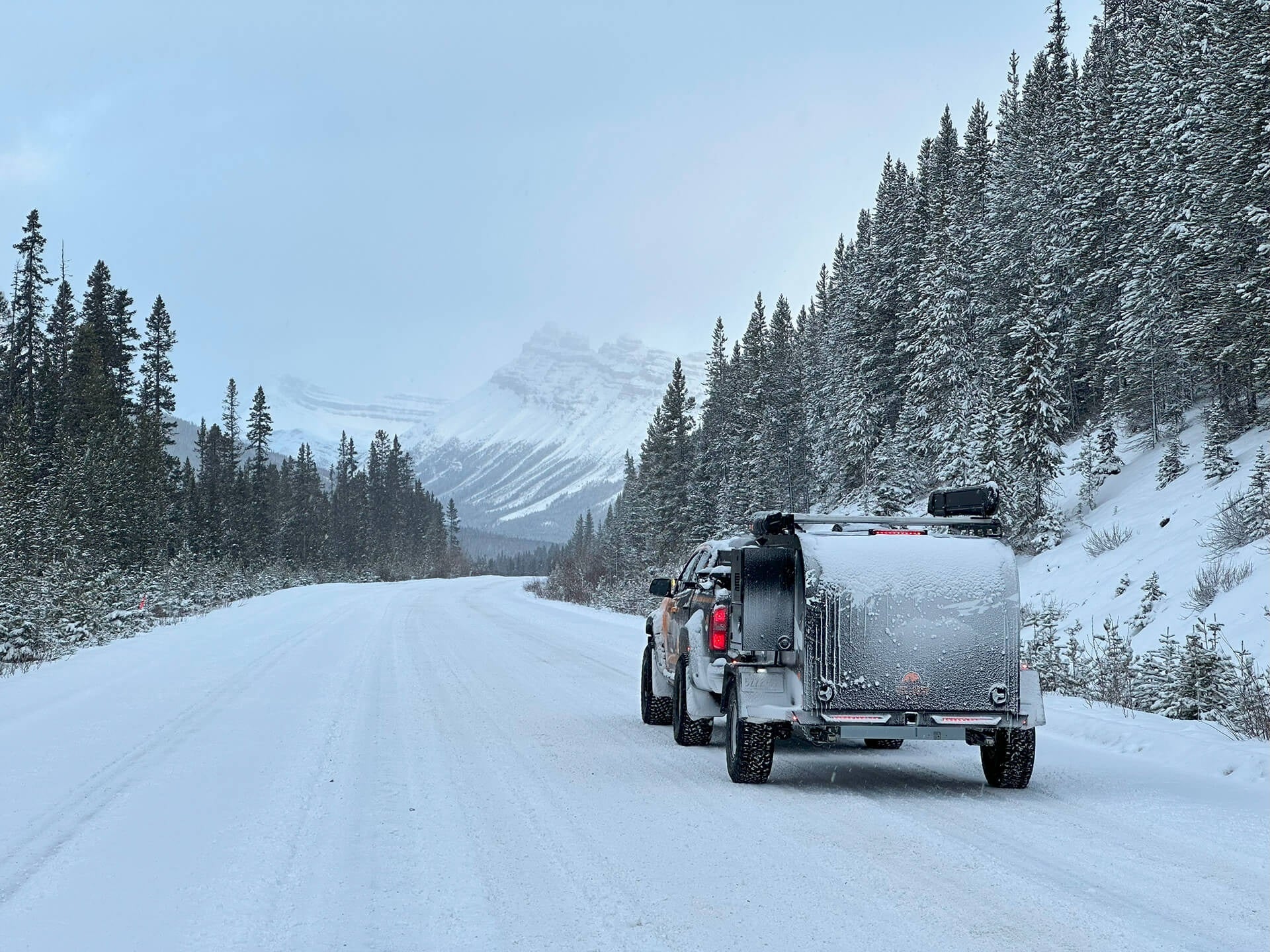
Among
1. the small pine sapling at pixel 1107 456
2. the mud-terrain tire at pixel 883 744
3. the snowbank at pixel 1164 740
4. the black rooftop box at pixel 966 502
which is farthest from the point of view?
the small pine sapling at pixel 1107 456

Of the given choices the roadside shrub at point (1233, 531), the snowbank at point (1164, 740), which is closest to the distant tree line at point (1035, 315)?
the roadside shrub at point (1233, 531)

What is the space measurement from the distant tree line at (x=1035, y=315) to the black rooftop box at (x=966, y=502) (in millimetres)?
16233

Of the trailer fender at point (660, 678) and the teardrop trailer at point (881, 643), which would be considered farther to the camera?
the trailer fender at point (660, 678)

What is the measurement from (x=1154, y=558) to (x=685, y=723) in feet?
51.7

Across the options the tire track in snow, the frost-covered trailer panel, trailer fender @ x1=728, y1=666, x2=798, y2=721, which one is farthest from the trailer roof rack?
the tire track in snow

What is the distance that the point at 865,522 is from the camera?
8906 mm

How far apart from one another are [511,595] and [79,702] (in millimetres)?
41929

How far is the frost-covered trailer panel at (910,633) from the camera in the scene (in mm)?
8039

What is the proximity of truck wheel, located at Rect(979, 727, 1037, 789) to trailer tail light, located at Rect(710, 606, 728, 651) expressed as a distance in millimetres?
2269

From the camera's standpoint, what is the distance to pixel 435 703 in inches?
516

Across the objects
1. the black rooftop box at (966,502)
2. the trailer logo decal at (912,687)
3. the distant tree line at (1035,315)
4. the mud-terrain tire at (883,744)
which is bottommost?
the mud-terrain tire at (883,744)

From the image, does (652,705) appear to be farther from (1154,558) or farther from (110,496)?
(110,496)

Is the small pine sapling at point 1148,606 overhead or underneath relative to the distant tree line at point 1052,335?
underneath

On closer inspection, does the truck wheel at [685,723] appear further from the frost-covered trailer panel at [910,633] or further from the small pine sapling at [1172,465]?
the small pine sapling at [1172,465]
